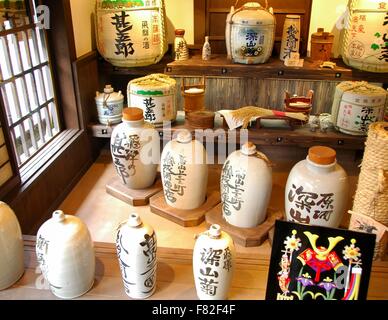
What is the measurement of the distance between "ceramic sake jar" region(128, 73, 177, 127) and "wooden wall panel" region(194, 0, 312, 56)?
748mm

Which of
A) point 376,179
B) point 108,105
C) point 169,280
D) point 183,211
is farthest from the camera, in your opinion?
point 108,105

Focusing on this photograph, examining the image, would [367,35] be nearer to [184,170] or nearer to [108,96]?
[184,170]

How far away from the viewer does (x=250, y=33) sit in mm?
3035

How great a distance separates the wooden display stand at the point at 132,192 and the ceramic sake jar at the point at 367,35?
195 cm

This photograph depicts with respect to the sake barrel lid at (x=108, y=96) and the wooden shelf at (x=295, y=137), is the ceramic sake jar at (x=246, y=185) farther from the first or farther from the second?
the sake barrel lid at (x=108, y=96)

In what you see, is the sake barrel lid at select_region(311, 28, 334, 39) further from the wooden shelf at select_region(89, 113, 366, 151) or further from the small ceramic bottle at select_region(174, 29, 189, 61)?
the small ceramic bottle at select_region(174, 29, 189, 61)

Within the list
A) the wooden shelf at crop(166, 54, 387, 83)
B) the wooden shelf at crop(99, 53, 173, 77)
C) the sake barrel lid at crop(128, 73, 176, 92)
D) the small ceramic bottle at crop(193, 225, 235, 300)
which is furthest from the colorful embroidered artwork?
the wooden shelf at crop(99, 53, 173, 77)

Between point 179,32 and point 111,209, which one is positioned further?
point 179,32

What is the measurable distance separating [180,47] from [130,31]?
1.55 feet

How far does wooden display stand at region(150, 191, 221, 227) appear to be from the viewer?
2.48 metres

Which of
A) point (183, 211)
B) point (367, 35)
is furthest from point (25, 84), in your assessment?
point (367, 35)

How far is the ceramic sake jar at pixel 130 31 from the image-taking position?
3.16m
